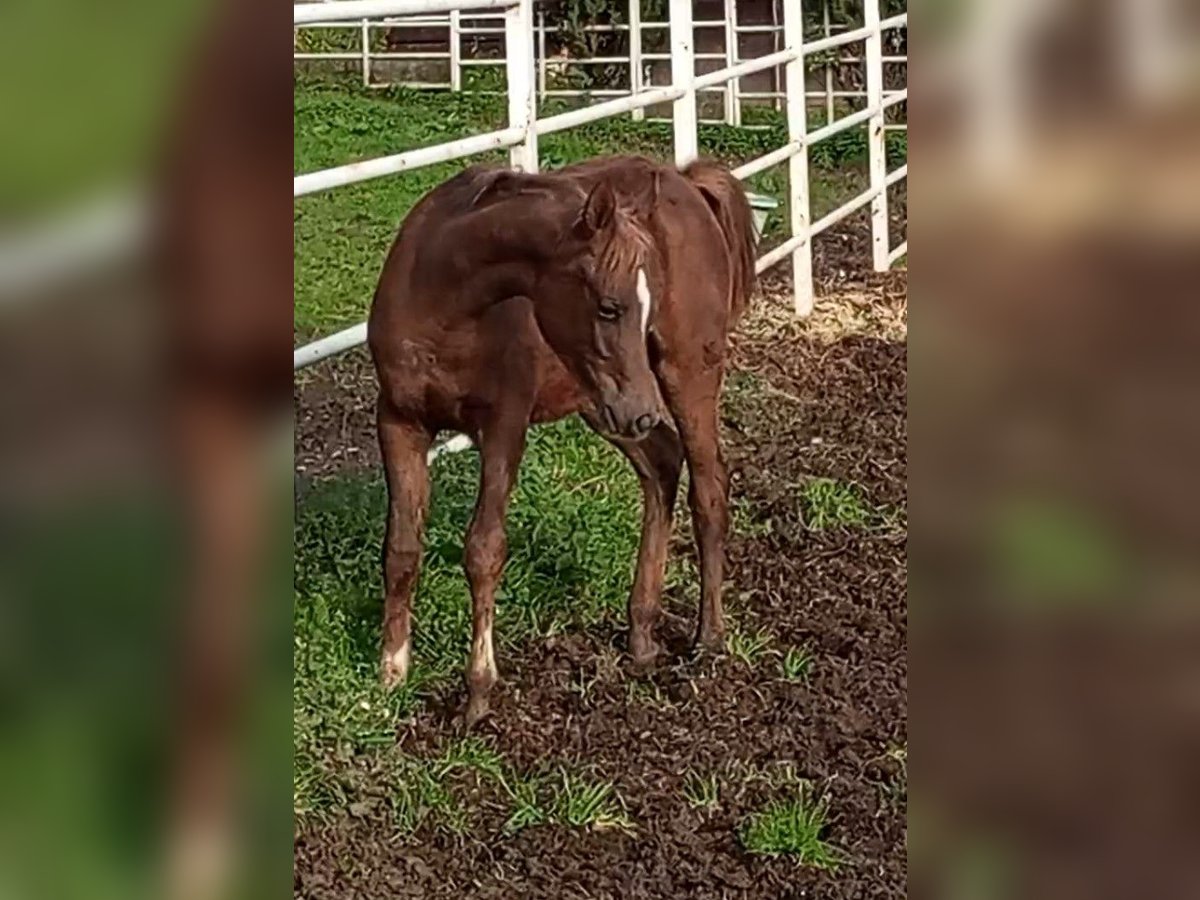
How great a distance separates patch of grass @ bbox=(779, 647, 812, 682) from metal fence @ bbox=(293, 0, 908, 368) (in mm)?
627

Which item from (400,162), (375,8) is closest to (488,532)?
(400,162)

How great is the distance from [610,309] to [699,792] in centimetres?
61

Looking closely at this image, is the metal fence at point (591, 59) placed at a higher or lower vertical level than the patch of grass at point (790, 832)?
higher

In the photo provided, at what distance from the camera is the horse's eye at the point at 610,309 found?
5.40ft

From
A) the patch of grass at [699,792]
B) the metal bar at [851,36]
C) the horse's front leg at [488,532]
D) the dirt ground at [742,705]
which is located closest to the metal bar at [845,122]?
the metal bar at [851,36]

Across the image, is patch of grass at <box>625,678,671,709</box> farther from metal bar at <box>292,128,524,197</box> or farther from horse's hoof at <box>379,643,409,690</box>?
metal bar at <box>292,128,524,197</box>

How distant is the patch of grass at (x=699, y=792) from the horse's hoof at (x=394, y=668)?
43 cm

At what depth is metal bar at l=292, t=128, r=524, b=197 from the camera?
1774 millimetres
